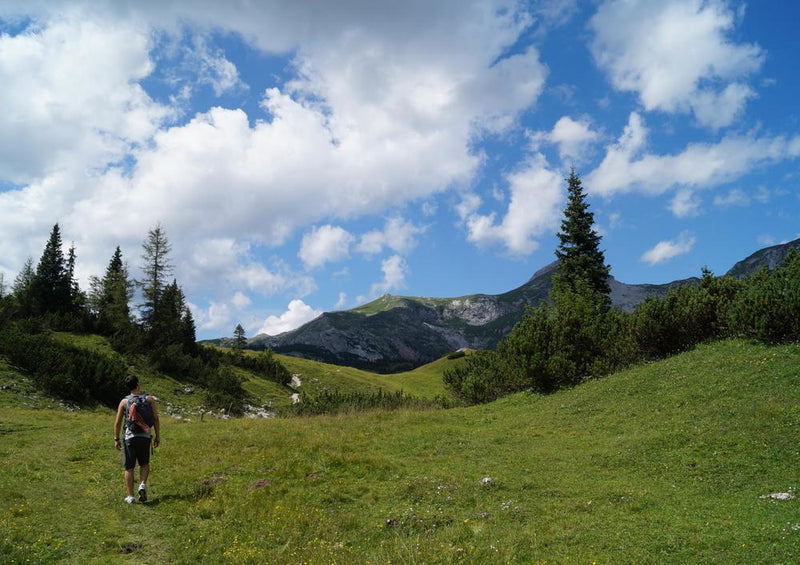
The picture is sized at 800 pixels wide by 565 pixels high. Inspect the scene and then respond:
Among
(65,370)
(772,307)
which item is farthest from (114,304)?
(772,307)

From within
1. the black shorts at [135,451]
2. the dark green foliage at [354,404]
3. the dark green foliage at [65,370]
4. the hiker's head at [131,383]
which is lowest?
the dark green foliage at [354,404]

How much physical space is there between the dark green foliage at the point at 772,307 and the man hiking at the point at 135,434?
1053 inches

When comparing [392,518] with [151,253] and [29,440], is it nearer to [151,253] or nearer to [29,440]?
[29,440]

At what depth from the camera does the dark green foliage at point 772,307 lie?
73.9ft

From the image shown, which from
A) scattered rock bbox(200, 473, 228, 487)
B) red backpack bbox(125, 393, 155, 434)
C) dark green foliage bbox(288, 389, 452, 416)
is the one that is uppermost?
red backpack bbox(125, 393, 155, 434)

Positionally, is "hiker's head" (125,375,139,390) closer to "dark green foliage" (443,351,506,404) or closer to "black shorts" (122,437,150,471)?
"black shorts" (122,437,150,471)

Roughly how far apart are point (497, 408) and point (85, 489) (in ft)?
79.1

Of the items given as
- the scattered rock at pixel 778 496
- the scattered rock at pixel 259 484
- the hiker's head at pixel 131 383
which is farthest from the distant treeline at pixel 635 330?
the hiker's head at pixel 131 383

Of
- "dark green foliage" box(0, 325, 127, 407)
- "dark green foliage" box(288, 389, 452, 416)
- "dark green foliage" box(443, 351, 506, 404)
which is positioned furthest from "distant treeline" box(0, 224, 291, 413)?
"dark green foliage" box(443, 351, 506, 404)

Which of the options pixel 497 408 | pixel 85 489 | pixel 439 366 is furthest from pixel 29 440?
pixel 439 366

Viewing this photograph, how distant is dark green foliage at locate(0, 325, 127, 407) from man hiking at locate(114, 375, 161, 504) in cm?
2699

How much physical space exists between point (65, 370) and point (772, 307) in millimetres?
45198

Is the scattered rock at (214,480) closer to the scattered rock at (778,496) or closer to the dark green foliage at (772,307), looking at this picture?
the scattered rock at (778,496)

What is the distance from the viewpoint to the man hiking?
12.7m
